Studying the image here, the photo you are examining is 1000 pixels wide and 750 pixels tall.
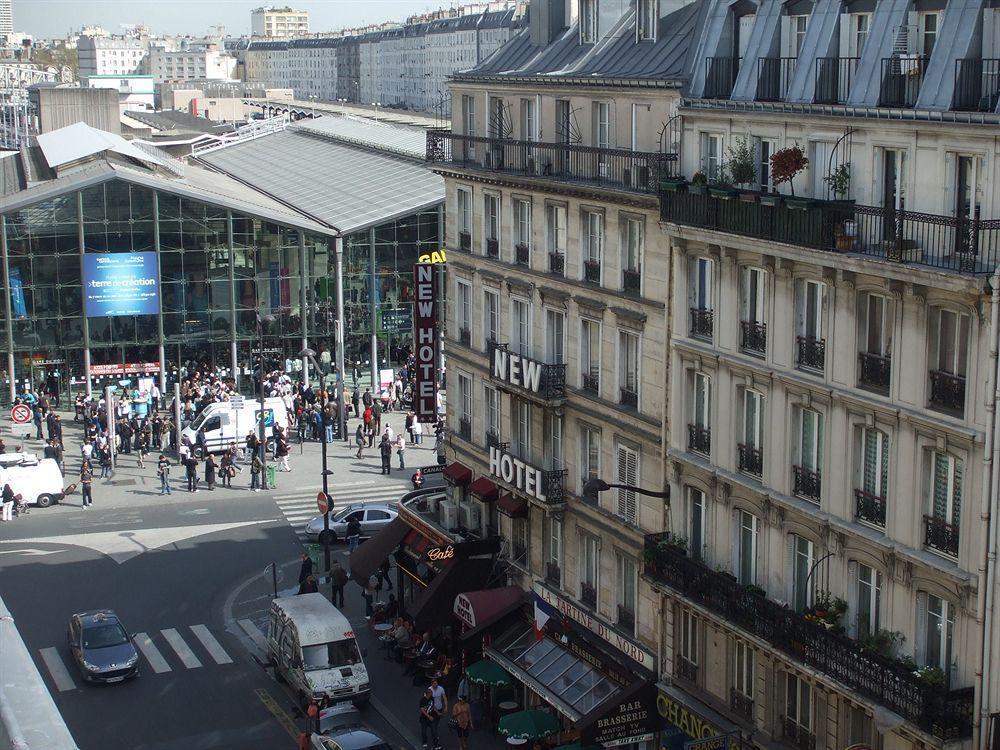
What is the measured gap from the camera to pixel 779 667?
3048 cm

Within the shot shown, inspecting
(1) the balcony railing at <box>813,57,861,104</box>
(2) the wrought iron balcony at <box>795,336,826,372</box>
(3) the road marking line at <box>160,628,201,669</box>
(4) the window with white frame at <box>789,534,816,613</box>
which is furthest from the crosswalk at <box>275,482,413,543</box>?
(1) the balcony railing at <box>813,57,861,104</box>

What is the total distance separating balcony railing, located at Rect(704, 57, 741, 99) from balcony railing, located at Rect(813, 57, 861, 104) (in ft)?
11.0

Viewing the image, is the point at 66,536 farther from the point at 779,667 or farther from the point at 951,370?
the point at 951,370

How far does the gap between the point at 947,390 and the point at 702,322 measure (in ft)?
26.3

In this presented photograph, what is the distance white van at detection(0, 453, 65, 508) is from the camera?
191ft

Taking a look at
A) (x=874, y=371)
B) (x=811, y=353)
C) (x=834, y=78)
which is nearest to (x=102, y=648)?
(x=811, y=353)

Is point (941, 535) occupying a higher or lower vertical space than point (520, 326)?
lower

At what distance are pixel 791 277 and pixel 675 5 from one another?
10410mm

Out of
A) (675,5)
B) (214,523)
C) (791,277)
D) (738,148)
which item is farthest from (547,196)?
(214,523)

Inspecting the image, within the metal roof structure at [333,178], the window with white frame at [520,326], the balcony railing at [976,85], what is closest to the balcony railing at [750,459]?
the balcony railing at [976,85]

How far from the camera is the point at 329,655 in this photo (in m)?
40.6

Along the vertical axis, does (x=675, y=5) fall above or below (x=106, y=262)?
above

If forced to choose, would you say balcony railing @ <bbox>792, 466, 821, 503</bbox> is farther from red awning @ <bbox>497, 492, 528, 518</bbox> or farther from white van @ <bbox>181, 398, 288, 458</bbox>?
white van @ <bbox>181, 398, 288, 458</bbox>

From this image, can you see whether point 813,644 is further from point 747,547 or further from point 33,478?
point 33,478
